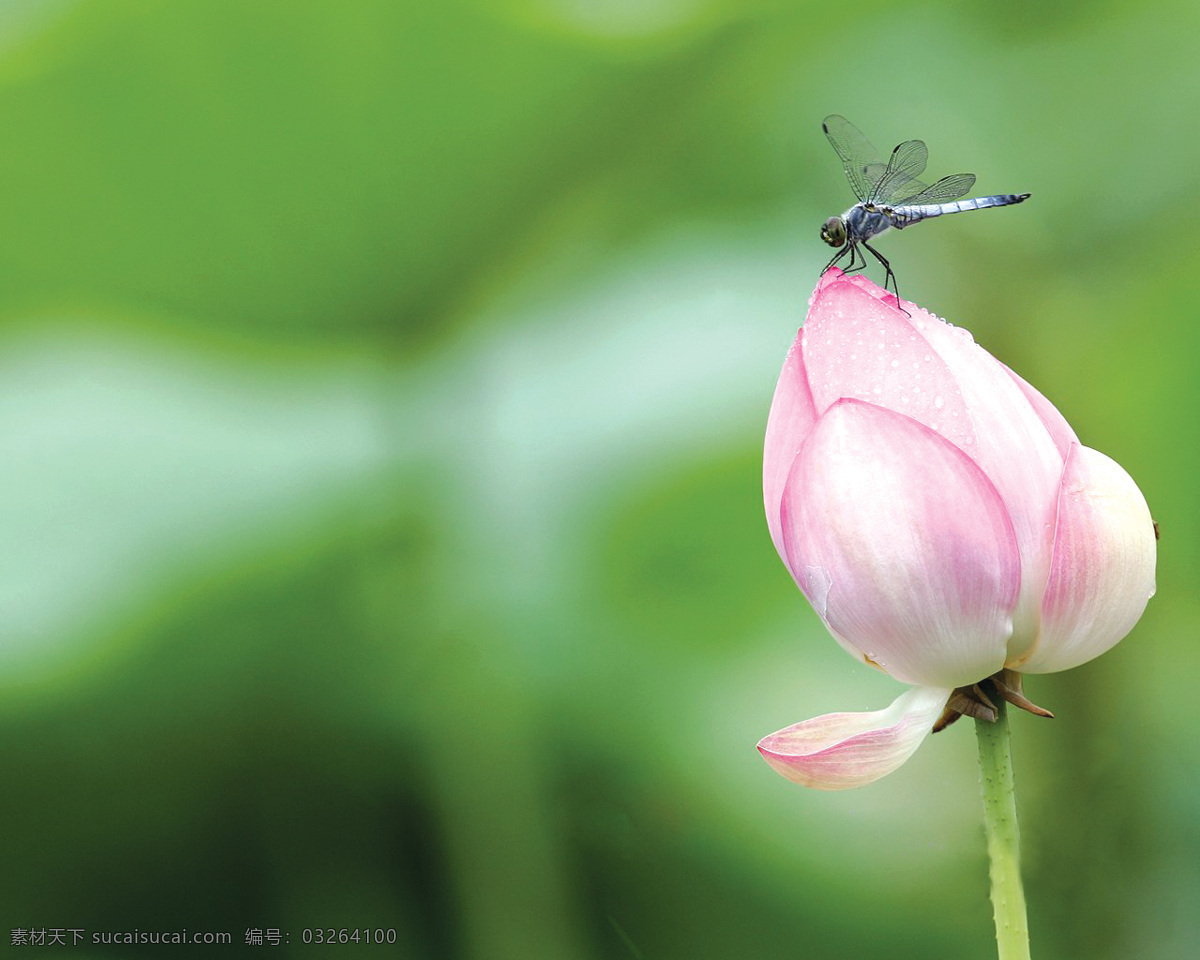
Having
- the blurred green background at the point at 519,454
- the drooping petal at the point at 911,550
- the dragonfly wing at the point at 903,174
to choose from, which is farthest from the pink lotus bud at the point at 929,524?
the blurred green background at the point at 519,454

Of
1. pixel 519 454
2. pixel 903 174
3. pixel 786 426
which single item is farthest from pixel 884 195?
pixel 519 454

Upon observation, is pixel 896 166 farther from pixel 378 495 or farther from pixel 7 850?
pixel 7 850

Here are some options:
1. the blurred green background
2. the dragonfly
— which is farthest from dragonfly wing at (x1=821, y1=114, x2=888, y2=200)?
the blurred green background

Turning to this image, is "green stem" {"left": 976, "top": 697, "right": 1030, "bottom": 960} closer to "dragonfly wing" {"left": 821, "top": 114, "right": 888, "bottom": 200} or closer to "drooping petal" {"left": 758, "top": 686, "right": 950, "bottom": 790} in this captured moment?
"drooping petal" {"left": 758, "top": 686, "right": 950, "bottom": 790}

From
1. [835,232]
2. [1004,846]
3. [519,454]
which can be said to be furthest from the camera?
[519,454]

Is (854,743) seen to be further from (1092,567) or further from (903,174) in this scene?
(903,174)

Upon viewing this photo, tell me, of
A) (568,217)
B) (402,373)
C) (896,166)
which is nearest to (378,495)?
(402,373)

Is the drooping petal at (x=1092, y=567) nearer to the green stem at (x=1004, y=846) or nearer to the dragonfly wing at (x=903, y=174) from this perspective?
the green stem at (x=1004, y=846)
